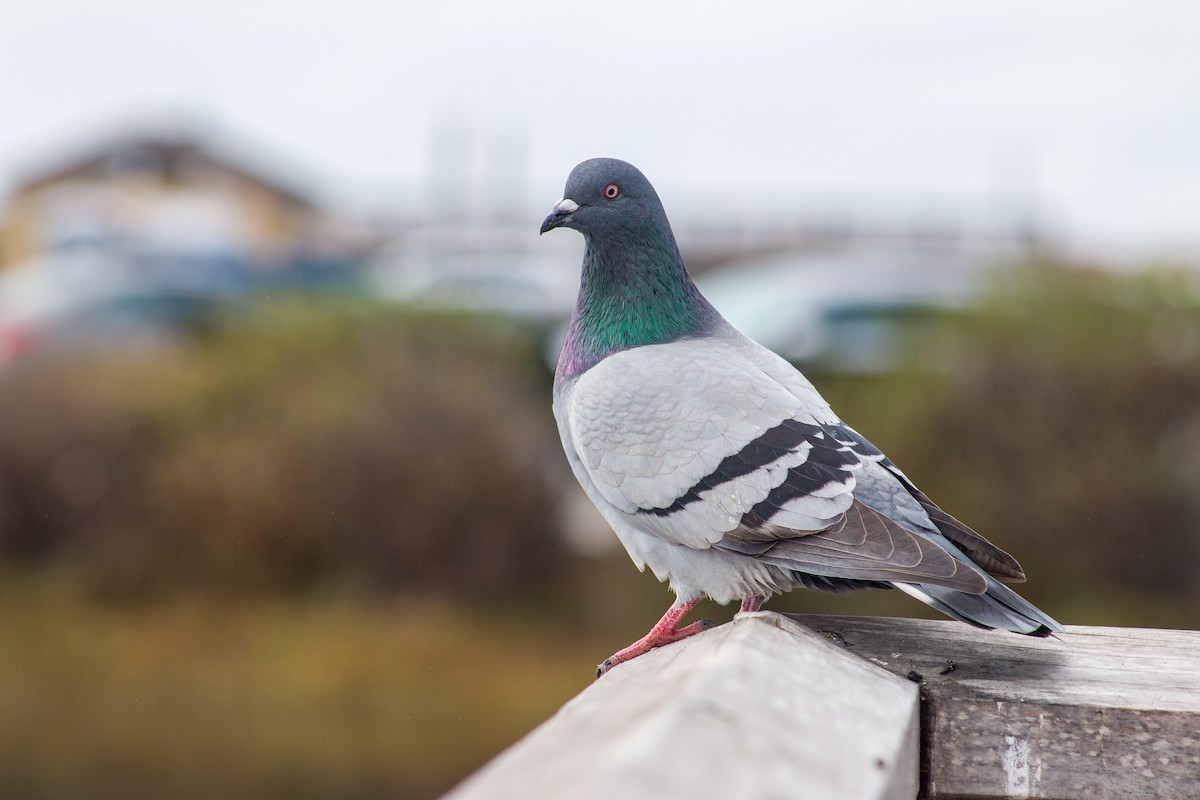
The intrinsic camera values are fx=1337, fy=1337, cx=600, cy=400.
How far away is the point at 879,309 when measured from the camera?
41.0 feet

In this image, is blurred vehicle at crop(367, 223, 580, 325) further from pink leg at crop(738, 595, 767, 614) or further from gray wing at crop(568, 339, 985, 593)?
pink leg at crop(738, 595, 767, 614)

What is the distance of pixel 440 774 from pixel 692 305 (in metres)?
5.31

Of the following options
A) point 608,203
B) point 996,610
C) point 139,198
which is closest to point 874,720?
point 996,610

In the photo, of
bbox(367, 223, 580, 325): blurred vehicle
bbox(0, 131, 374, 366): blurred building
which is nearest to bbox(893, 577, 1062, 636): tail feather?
bbox(367, 223, 580, 325): blurred vehicle

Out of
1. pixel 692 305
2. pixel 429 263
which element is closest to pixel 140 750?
pixel 692 305

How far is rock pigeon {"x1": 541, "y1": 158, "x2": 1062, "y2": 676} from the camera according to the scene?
242 centimetres

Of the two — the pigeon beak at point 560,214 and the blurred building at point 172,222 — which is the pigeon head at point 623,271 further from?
the blurred building at point 172,222

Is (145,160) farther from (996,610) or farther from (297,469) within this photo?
(996,610)

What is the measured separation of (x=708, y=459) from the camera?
267 centimetres

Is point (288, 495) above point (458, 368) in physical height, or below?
below

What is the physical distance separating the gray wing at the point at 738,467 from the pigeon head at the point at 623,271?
112mm

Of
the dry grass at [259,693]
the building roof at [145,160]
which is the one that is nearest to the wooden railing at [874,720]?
the dry grass at [259,693]

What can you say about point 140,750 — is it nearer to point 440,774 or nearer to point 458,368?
point 440,774

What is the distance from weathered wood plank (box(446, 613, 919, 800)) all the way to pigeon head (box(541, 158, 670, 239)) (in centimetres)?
144
